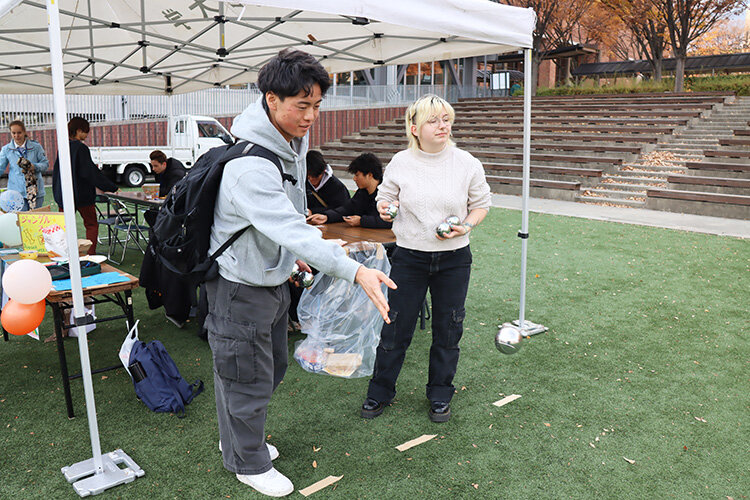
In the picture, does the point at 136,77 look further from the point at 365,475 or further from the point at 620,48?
the point at 620,48

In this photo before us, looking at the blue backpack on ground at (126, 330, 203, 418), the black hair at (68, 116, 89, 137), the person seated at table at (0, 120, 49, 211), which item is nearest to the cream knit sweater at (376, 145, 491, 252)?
the blue backpack on ground at (126, 330, 203, 418)

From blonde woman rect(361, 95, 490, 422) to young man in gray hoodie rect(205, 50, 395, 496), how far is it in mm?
742

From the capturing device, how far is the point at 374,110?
922 inches

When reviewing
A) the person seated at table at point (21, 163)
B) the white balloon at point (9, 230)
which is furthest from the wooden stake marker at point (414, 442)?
the person seated at table at point (21, 163)

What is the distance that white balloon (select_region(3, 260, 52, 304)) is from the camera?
2.80 meters

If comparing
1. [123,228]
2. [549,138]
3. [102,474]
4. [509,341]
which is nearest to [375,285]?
[102,474]

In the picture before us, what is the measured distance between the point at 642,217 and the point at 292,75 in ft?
33.1

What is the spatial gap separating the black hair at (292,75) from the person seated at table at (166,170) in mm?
4958

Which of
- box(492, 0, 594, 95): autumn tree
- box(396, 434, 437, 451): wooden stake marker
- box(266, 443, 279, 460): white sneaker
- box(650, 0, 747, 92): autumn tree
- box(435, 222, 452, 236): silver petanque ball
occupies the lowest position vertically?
box(396, 434, 437, 451): wooden stake marker

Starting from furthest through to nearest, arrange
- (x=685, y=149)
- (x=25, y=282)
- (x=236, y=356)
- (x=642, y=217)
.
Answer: (x=685, y=149)
(x=642, y=217)
(x=25, y=282)
(x=236, y=356)

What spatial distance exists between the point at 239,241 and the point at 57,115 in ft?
3.20

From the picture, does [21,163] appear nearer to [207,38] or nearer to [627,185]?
[207,38]

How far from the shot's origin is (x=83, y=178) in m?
6.56

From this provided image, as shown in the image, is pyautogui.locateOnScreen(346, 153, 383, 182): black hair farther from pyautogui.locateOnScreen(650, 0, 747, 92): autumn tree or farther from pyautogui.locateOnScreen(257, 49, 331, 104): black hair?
pyautogui.locateOnScreen(650, 0, 747, 92): autumn tree
